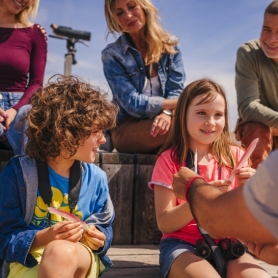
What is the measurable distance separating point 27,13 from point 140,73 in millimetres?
863

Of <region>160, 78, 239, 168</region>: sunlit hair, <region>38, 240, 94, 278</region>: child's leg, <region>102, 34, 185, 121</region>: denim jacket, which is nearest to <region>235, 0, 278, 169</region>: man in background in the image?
<region>102, 34, 185, 121</region>: denim jacket

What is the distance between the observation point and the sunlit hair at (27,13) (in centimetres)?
349

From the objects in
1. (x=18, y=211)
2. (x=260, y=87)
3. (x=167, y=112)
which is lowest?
(x=18, y=211)

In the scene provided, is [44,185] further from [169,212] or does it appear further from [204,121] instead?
[204,121]

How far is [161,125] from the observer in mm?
3336

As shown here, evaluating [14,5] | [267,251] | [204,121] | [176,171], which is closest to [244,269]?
[267,251]

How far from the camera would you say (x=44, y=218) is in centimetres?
216

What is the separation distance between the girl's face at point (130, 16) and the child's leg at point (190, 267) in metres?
1.86

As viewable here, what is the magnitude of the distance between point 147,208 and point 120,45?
1140 millimetres

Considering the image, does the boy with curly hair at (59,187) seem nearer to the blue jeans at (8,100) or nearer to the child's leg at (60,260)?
the child's leg at (60,260)

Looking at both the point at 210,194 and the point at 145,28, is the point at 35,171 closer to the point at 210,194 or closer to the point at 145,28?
the point at 210,194

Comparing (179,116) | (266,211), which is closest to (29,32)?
(179,116)

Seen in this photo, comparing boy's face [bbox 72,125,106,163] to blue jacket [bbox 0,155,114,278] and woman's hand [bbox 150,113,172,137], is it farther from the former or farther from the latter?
woman's hand [bbox 150,113,172,137]

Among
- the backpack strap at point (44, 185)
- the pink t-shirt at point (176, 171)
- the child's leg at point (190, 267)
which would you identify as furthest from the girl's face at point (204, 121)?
the backpack strap at point (44, 185)
